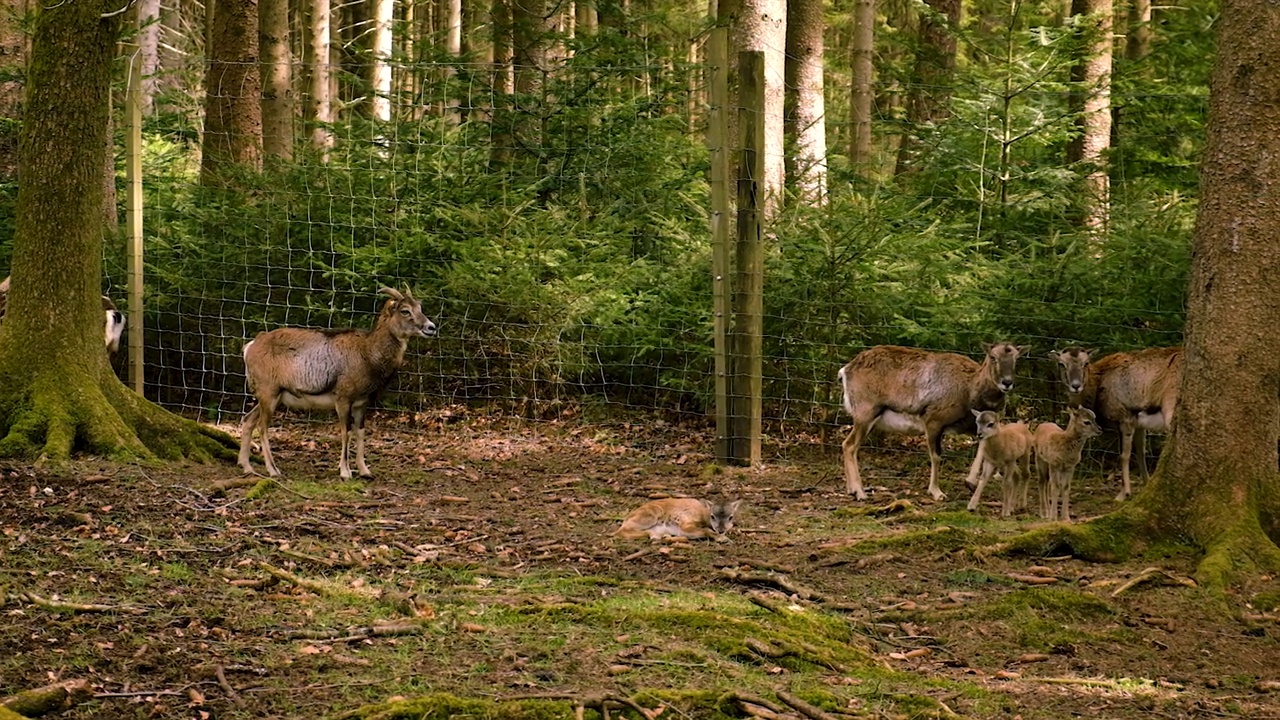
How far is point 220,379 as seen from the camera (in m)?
13.6

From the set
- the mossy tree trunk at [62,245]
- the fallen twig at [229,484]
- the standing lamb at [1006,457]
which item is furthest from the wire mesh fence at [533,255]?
the fallen twig at [229,484]

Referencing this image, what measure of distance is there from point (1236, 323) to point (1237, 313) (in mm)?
53

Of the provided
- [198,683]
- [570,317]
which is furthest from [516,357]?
[198,683]

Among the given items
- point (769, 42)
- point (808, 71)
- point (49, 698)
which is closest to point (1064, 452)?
point (769, 42)

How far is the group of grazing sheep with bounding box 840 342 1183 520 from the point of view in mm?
10461

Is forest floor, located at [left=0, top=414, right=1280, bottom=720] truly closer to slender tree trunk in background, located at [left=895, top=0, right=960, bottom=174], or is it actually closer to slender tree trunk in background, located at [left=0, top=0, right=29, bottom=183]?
slender tree trunk in background, located at [left=0, top=0, right=29, bottom=183]

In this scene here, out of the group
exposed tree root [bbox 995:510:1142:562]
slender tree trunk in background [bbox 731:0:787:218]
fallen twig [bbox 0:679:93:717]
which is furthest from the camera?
slender tree trunk in background [bbox 731:0:787:218]

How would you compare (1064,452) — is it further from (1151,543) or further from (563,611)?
(563,611)

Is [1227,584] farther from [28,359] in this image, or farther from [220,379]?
[220,379]

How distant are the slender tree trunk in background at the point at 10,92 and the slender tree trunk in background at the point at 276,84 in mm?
2684

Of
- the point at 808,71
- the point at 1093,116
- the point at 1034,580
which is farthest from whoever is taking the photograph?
the point at 808,71

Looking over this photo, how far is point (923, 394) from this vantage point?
35.2ft

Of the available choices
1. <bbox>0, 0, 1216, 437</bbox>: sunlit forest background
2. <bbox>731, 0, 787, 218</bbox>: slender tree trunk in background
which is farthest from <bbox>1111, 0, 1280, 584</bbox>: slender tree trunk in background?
<bbox>731, 0, 787, 218</bbox>: slender tree trunk in background

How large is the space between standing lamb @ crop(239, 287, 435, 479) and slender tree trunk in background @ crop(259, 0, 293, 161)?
4931 millimetres
